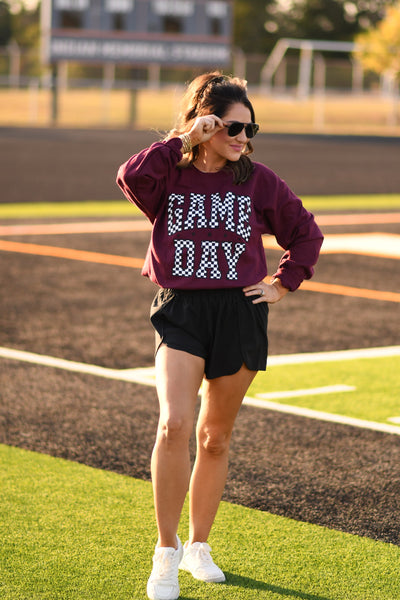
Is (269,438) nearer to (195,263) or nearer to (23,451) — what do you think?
(23,451)

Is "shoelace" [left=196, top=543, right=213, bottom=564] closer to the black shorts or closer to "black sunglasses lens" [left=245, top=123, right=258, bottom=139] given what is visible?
the black shorts

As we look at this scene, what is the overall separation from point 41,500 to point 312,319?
4721 millimetres

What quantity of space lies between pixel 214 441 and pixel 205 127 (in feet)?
3.88

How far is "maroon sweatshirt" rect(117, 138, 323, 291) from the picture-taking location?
3824mm

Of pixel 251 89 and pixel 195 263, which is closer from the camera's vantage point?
pixel 195 263

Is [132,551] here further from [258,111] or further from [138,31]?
[258,111]

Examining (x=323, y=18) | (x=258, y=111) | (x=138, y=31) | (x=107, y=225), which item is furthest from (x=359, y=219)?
(x=323, y=18)

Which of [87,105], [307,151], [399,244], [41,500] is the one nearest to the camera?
[41,500]

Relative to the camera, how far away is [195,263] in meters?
3.83

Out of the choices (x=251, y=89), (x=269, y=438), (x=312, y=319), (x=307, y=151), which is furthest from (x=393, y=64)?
(x=269, y=438)

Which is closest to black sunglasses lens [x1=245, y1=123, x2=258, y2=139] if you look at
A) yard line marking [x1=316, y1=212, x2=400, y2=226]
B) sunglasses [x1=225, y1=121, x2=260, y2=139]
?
sunglasses [x1=225, y1=121, x2=260, y2=139]

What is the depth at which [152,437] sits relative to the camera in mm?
5840

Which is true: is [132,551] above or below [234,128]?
below

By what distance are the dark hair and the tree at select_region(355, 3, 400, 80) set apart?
42.2m
